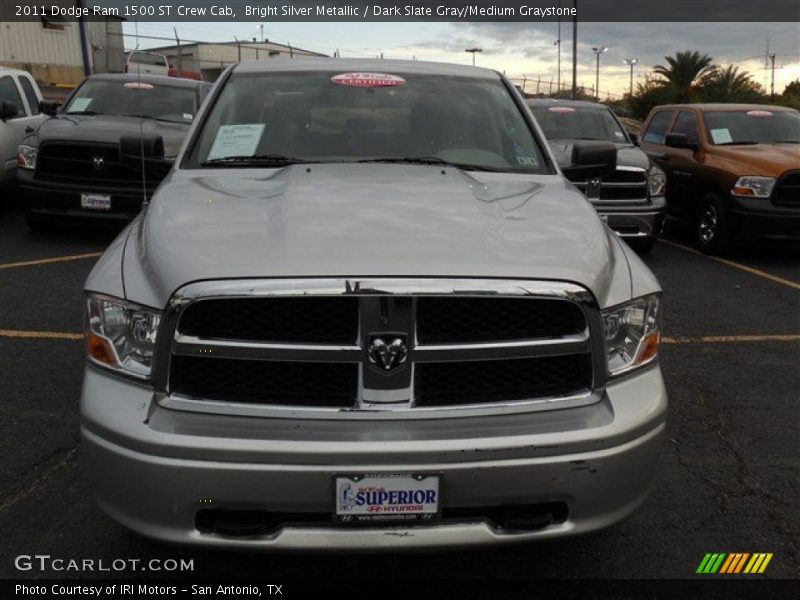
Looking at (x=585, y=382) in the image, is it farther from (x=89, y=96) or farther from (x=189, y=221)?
(x=89, y=96)

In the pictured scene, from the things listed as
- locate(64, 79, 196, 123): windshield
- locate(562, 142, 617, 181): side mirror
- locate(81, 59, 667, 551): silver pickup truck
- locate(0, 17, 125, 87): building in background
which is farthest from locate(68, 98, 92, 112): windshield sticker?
locate(0, 17, 125, 87): building in background

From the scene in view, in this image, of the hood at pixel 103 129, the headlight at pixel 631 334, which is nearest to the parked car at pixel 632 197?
the hood at pixel 103 129

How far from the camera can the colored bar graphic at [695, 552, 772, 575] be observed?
2836 mm

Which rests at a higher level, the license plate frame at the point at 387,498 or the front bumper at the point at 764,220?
the front bumper at the point at 764,220

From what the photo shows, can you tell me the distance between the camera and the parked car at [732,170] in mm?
8344

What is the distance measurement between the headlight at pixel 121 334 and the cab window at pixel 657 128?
9.72 meters

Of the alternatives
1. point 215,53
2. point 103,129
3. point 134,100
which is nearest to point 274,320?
point 103,129


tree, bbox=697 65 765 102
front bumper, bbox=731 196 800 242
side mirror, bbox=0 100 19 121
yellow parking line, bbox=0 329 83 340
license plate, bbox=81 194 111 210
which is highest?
tree, bbox=697 65 765 102

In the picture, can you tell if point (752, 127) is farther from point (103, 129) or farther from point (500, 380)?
point (500, 380)

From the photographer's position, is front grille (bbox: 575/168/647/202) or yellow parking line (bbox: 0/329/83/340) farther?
front grille (bbox: 575/168/647/202)

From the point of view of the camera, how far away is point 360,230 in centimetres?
245

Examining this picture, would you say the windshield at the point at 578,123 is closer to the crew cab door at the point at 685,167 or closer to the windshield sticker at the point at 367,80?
the crew cab door at the point at 685,167

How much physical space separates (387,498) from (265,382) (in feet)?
1.66

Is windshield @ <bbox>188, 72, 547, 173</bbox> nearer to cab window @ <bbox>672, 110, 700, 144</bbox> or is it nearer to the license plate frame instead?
the license plate frame
